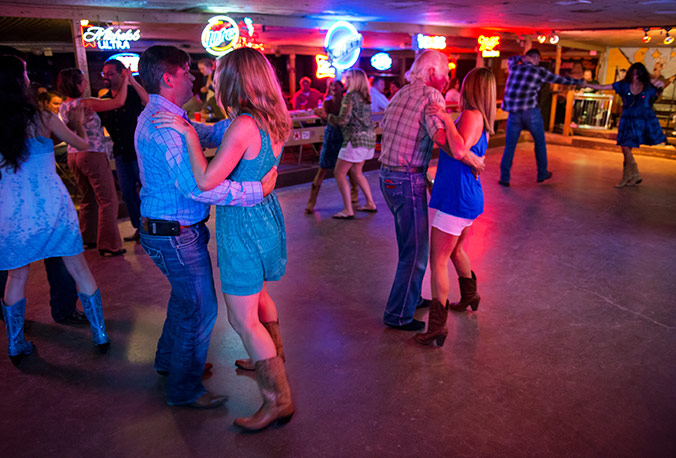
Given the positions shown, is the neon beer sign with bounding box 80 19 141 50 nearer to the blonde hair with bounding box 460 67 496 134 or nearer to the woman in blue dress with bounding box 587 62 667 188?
the blonde hair with bounding box 460 67 496 134

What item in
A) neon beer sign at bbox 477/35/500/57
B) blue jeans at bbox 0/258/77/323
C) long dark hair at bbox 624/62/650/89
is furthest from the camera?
neon beer sign at bbox 477/35/500/57

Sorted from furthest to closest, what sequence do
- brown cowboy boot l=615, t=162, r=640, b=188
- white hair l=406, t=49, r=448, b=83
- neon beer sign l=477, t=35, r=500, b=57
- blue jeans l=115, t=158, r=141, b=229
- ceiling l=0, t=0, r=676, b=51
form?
1. neon beer sign l=477, t=35, r=500, b=57
2. brown cowboy boot l=615, t=162, r=640, b=188
3. ceiling l=0, t=0, r=676, b=51
4. blue jeans l=115, t=158, r=141, b=229
5. white hair l=406, t=49, r=448, b=83

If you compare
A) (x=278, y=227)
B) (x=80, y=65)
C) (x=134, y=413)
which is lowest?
(x=134, y=413)

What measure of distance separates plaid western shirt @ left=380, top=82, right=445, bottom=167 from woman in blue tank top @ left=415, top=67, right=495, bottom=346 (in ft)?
0.36

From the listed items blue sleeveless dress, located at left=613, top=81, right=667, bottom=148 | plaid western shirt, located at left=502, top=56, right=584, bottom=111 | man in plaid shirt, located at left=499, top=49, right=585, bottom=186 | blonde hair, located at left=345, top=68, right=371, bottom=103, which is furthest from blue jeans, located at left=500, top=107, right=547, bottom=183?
blonde hair, located at left=345, top=68, right=371, bottom=103

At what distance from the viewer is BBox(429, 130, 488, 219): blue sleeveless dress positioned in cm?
284

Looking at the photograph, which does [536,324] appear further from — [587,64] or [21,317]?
[587,64]

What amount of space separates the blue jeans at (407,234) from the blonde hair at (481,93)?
1.67 feet

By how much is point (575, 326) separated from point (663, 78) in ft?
47.6

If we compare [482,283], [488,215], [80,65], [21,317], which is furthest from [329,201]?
[21,317]

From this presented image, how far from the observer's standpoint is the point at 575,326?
3270 mm

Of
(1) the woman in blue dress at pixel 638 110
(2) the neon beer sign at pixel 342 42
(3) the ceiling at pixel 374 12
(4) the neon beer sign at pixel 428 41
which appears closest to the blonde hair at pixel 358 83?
(3) the ceiling at pixel 374 12

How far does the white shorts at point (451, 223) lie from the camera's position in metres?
2.86

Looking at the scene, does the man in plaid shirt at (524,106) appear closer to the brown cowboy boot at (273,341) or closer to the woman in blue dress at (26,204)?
the brown cowboy boot at (273,341)
